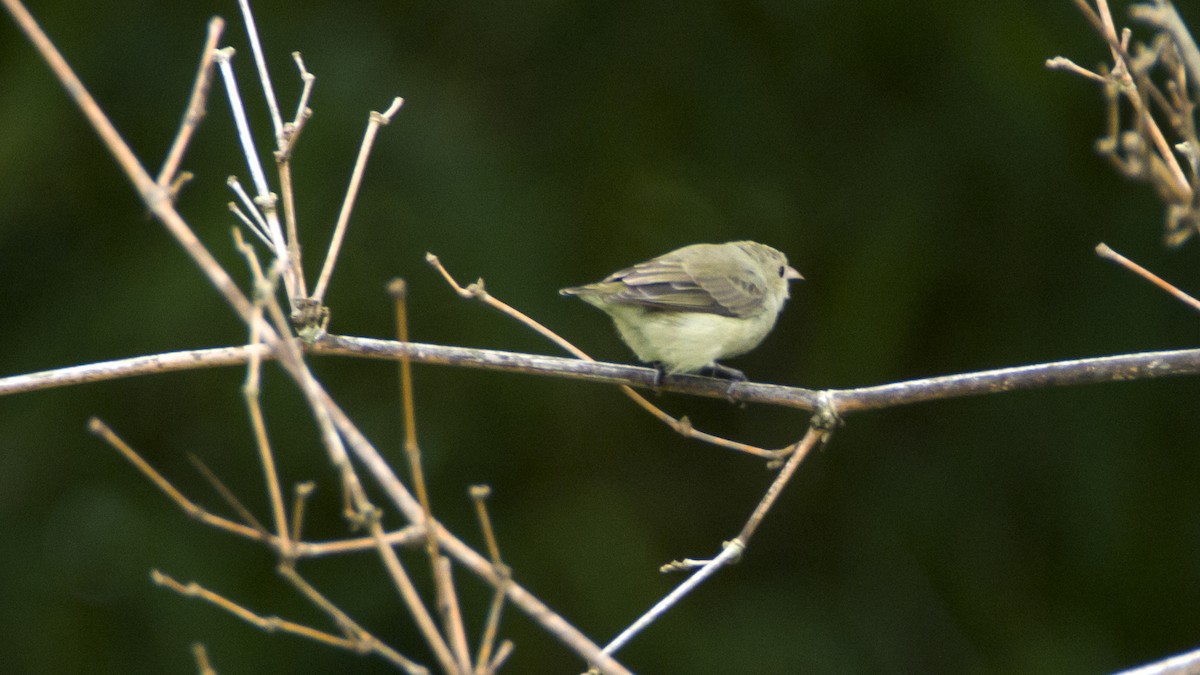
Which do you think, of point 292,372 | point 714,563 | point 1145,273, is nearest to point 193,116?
point 292,372

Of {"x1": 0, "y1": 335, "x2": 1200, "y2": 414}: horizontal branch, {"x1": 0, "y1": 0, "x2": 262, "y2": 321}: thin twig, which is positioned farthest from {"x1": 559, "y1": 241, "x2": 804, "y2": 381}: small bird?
{"x1": 0, "y1": 0, "x2": 262, "y2": 321}: thin twig

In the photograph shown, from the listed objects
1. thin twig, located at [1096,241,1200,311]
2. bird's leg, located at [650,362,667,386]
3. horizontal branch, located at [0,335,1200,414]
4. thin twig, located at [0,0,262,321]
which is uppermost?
thin twig, located at [0,0,262,321]

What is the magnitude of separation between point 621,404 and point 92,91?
2.91 meters

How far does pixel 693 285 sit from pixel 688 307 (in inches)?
8.5

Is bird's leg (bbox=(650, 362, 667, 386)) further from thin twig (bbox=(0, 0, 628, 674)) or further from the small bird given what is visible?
thin twig (bbox=(0, 0, 628, 674))

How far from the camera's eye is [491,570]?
57.7 inches

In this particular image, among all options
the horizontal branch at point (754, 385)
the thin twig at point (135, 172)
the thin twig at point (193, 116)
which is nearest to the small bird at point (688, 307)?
the horizontal branch at point (754, 385)

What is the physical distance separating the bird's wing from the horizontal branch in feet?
3.50

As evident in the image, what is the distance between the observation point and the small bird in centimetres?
427

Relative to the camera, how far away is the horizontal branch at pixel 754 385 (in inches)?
103

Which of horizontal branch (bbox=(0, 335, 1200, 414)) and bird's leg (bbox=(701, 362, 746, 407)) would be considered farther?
bird's leg (bbox=(701, 362, 746, 407))

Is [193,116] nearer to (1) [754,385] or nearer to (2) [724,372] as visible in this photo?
(1) [754,385]

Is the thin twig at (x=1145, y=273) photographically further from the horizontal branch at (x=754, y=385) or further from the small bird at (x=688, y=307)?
the small bird at (x=688, y=307)

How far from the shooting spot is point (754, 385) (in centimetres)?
333
